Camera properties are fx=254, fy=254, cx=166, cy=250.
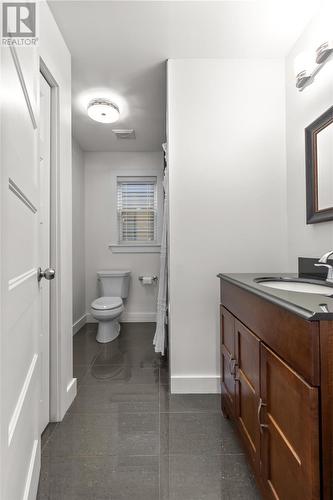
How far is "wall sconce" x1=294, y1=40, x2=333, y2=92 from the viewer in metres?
1.27

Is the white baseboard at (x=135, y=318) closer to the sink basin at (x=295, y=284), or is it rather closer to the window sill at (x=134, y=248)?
the window sill at (x=134, y=248)

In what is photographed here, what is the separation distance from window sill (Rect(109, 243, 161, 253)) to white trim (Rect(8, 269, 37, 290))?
248 cm

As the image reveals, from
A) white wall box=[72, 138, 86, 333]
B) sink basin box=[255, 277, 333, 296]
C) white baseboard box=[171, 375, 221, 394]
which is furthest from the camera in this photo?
white wall box=[72, 138, 86, 333]

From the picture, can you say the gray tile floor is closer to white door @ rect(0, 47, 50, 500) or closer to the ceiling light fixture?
white door @ rect(0, 47, 50, 500)

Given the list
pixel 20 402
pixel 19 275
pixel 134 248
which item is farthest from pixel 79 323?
pixel 19 275

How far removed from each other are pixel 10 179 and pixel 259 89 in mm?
1850

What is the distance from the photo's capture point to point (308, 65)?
140 centimetres

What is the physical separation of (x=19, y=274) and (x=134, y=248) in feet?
8.99

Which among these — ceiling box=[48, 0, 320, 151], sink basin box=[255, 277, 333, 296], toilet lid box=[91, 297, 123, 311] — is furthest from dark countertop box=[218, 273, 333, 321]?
toilet lid box=[91, 297, 123, 311]

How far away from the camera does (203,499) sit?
1.03 metres

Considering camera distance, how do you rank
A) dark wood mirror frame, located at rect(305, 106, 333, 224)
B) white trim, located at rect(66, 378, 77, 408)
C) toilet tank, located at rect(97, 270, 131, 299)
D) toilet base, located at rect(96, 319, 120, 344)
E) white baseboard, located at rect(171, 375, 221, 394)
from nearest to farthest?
dark wood mirror frame, located at rect(305, 106, 333, 224) < white trim, located at rect(66, 378, 77, 408) < white baseboard, located at rect(171, 375, 221, 394) < toilet base, located at rect(96, 319, 120, 344) < toilet tank, located at rect(97, 270, 131, 299)

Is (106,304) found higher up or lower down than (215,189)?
lower down

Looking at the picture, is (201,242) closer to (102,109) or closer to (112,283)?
(102,109)

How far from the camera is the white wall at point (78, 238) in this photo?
10.0 ft
